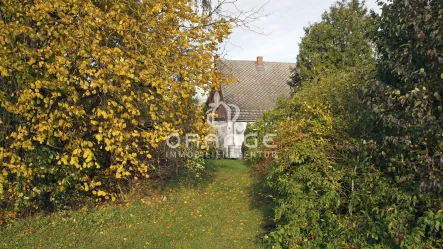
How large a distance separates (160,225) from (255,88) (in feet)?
57.6

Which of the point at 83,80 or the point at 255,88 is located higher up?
the point at 255,88

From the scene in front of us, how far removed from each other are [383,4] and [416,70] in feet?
4.15

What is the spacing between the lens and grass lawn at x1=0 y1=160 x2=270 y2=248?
6.30 metres

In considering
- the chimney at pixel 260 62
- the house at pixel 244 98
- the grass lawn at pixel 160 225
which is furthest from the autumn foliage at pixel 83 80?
the chimney at pixel 260 62

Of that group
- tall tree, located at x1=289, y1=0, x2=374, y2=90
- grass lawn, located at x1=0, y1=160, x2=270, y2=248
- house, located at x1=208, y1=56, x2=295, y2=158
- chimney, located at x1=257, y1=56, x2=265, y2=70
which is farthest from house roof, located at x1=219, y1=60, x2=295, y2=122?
grass lawn, located at x1=0, y1=160, x2=270, y2=248

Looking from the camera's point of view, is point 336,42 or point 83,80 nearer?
point 83,80

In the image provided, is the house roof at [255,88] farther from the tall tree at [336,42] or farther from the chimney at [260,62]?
the tall tree at [336,42]

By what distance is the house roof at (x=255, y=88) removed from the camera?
2209 cm

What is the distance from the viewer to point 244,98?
22.8 metres

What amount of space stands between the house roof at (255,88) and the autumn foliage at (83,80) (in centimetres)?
1307

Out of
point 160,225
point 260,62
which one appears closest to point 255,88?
point 260,62

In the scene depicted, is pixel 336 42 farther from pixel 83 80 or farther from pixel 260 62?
pixel 260 62

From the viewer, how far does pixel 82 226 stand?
726 cm

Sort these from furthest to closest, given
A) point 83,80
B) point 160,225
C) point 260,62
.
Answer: point 260,62 < point 160,225 < point 83,80
